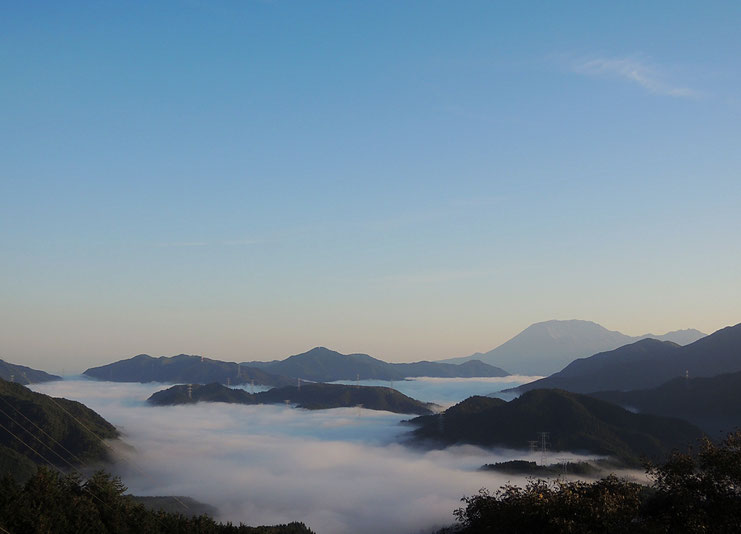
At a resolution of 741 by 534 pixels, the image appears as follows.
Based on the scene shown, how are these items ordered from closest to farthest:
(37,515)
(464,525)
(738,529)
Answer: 1. (738,529)
2. (464,525)
3. (37,515)

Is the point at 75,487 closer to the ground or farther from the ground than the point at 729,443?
closer to the ground

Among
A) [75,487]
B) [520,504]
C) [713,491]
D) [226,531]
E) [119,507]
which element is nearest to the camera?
[713,491]

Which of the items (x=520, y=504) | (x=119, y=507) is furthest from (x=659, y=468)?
(x=119, y=507)

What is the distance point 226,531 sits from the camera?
107125 mm

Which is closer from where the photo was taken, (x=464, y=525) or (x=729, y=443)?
(x=729, y=443)

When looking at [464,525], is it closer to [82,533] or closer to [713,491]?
[713,491]

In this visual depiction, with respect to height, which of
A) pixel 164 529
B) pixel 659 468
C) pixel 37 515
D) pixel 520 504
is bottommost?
pixel 164 529

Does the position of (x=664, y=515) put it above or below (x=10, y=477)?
above

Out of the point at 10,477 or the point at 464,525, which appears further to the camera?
the point at 10,477

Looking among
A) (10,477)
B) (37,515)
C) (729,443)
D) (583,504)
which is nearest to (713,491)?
(729,443)

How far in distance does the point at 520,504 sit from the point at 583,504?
7336 mm

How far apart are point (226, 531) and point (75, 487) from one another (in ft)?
130

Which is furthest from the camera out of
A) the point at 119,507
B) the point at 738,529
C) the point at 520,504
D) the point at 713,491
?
the point at 119,507

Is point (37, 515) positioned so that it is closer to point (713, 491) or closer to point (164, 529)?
point (164, 529)
